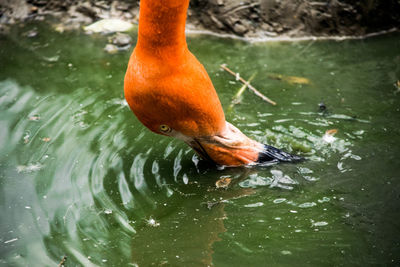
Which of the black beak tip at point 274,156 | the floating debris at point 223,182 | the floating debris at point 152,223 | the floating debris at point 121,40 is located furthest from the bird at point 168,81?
the floating debris at point 121,40

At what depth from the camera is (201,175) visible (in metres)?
3.21

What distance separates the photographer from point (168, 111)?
8.95 feet

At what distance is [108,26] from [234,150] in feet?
10.7

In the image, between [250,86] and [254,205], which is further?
[250,86]

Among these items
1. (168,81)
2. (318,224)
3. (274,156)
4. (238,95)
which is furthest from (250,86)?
(318,224)

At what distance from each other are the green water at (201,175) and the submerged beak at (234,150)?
0.08m

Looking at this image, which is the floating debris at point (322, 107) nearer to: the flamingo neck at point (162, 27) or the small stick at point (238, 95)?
the small stick at point (238, 95)

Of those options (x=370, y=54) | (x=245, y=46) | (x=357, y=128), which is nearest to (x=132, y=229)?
(x=357, y=128)

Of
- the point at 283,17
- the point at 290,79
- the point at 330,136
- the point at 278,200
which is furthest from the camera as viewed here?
the point at 283,17

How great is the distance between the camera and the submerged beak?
3064 mm

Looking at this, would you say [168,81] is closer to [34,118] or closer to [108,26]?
[34,118]

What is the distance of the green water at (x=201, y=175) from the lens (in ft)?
8.35

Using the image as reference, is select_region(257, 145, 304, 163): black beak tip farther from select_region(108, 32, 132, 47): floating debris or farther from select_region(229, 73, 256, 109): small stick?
select_region(108, 32, 132, 47): floating debris

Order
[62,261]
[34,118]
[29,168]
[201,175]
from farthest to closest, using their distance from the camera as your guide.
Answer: [34,118]
[29,168]
[201,175]
[62,261]
